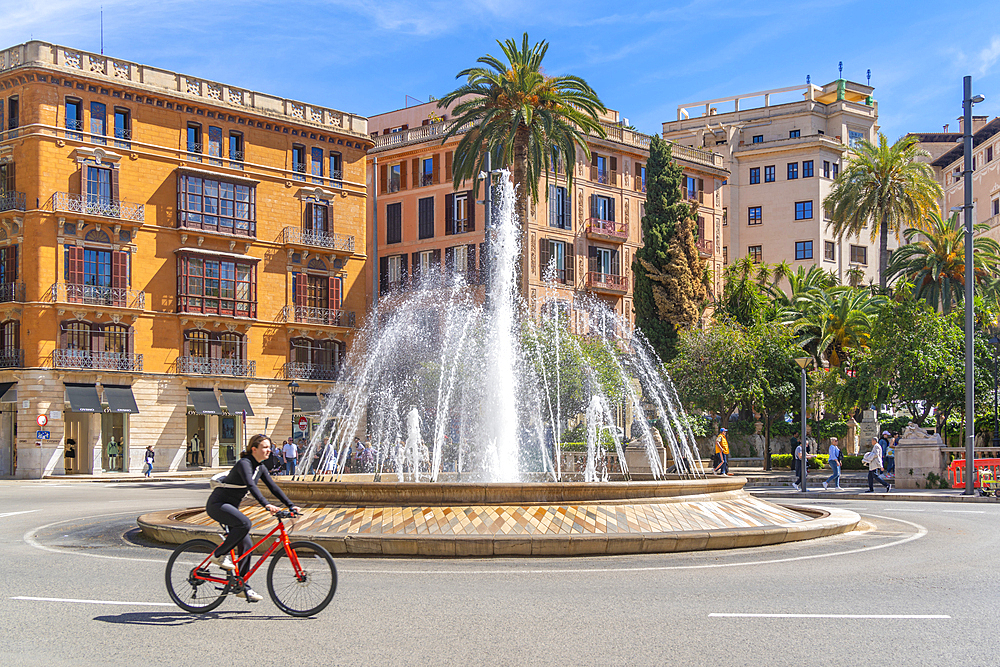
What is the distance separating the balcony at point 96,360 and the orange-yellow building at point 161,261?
96 mm

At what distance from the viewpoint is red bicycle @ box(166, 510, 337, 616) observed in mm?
8859

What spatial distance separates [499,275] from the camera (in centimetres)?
2498

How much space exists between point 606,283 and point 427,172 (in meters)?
13.2

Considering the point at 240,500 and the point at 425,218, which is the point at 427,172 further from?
the point at 240,500

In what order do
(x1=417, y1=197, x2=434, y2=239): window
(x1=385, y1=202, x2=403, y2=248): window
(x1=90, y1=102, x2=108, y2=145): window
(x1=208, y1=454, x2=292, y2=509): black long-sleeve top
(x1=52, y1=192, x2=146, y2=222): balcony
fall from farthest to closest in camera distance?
1. (x1=385, y1=202, x2=403, y2=248): window
2. (x1=417, y1=197, x2=434, y2=239): window
3. (x1=90, y1=102, x2=108, y2=145): window
4. (x1=52, y1=192, x2=146, y2=222): balcony
5. (x1=208, y1=454, x2=292, y2=509): black long-sleeve top

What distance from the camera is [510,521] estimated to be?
13.5 meters

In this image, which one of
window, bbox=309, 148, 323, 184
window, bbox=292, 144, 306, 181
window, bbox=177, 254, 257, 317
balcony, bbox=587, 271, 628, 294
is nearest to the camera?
window, bbox=177, 254, 257, 317

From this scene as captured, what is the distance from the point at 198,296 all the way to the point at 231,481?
151 feet

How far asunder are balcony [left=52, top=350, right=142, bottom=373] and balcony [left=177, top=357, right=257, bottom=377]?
8.03ft

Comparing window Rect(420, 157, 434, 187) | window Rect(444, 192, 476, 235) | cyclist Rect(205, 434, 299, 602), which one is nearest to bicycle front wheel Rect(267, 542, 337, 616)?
cyclist Rect(205, 434, 299, 602)

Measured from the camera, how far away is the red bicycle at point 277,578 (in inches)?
349

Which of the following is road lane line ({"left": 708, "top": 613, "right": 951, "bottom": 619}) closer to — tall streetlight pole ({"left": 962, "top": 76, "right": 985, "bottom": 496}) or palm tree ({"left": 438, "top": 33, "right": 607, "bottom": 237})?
tall streetlight pole ({"left": 962, "top": 76, "right": 985, "bottom": 496})

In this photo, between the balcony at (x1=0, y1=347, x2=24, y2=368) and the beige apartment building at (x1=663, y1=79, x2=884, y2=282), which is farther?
the beige apartment building at (x1=663, y1=79, x2=884, y2=282)

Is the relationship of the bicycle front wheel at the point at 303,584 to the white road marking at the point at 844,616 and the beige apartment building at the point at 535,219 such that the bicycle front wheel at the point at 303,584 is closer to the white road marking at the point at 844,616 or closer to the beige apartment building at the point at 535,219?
the white road marking at the point at 844,616
